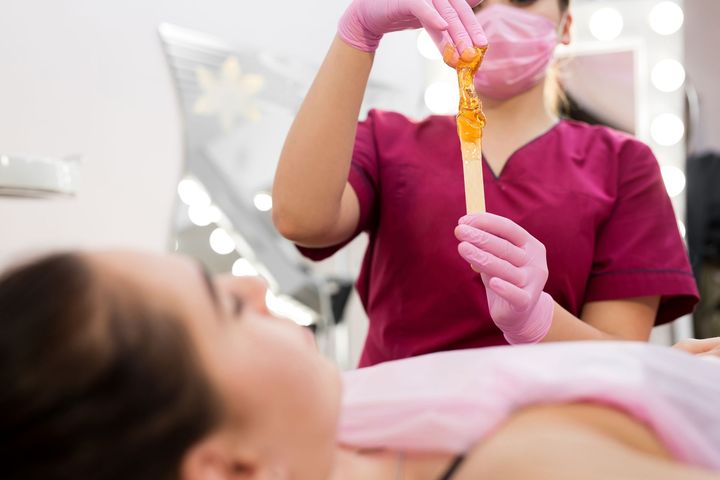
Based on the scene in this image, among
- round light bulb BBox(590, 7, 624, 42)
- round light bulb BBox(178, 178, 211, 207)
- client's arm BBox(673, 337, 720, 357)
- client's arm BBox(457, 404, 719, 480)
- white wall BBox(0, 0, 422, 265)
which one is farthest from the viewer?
round light bulb BBox(590, 7, 624, 42)

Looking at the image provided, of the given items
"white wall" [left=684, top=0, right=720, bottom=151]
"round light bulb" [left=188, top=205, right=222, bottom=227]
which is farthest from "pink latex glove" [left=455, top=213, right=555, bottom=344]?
"white wall" [left=684, top=0, right=720, bottom=151]

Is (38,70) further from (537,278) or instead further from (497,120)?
(537,278)

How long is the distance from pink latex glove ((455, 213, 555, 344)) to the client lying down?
232 millimetres

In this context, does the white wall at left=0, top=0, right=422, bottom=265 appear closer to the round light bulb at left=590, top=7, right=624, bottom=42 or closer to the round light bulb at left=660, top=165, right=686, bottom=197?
the round light bulb at left=590, top=7, right=624, bottom=42

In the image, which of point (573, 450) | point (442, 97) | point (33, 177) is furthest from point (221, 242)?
point (573, 450)

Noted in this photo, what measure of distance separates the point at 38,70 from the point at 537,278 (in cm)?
124

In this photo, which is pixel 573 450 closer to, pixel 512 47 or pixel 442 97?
pixel 512 47

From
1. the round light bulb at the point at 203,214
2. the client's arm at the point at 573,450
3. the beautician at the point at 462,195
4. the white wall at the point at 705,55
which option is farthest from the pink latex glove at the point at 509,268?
the white wall at the point at 705,55

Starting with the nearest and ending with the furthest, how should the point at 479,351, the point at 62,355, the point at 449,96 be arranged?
1. the point at 62,355
2. the point at 479,351
3. the point at 449,96

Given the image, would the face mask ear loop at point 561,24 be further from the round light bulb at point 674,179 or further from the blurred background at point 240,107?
the round light bulb at point 674,179

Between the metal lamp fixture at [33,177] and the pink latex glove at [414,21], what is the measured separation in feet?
1.48

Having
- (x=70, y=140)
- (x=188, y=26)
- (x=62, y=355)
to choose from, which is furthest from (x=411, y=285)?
(x=188, y=26)

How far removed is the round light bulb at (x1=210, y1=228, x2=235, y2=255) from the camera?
2.01m

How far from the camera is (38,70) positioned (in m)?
1.70
